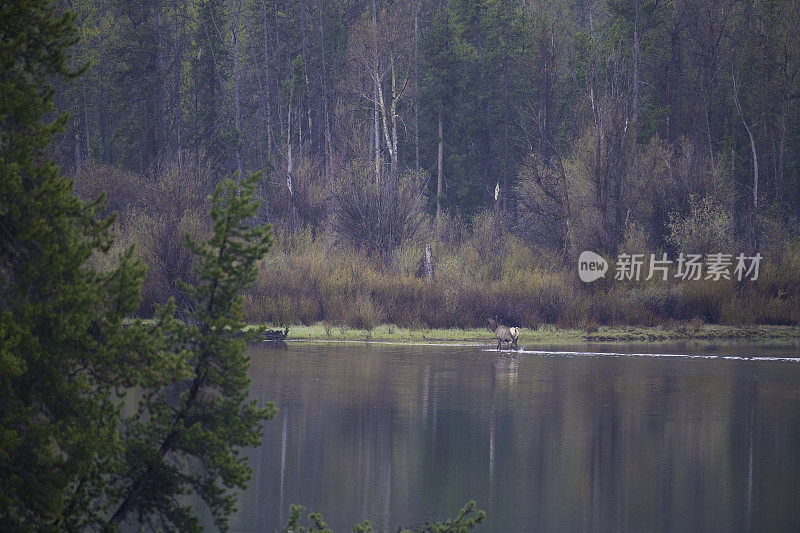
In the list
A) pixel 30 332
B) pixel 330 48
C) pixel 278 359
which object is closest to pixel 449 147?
pixel 330 48

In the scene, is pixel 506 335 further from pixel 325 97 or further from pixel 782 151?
pixel 325 97

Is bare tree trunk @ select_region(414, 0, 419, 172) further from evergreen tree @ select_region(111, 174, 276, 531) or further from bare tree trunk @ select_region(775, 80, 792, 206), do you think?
evergreen tree @ select_region(111, 174, 276, 531)

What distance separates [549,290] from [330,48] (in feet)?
107

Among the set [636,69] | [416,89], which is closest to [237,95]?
[416,89]

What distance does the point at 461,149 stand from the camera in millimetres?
56875

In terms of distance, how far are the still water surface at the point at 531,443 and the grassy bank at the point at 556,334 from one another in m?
4.16

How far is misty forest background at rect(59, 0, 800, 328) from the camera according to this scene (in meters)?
31.2

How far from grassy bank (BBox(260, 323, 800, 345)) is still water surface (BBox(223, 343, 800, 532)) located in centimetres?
416

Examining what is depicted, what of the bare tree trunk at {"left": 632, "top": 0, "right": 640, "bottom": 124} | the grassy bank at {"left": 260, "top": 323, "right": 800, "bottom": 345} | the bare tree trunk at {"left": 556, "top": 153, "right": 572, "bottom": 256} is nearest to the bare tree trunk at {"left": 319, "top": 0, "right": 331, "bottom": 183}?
the bare tree trunk at {"left": 632, "top": 0, "right": 640, "bottom": 124}

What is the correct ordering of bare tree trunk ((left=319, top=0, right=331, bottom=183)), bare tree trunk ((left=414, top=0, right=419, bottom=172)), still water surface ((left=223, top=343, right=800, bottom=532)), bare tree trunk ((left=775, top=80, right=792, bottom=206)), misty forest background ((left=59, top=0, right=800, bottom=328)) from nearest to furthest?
1. still water surface ((left=223, top=343, right=800, bottom=532))
2. misty forest background ((left=59, top=0, right=800, bottom=328))
3. bare tree trunk ((left=775, top=80, right=792, bottom=206))
4. bare tree trunk ((left=414, top=0, right=419, bottom=172))
5. bare tree trunk ((left=319, top=0, right=331, bottom=183))

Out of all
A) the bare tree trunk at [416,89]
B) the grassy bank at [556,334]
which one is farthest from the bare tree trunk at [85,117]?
the grassy bank at [556,334]

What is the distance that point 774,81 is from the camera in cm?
4662

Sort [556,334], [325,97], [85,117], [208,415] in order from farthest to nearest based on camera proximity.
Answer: [325,97] → [85,117] → [556,334] → [208,415]

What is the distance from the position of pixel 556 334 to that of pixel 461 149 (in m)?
28.8
